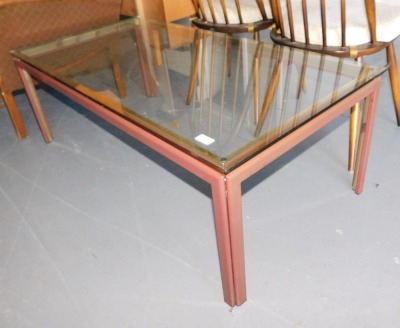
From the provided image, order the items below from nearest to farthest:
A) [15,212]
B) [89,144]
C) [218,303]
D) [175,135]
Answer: [175,135]
[218,303]
[15,212]
[89,144]

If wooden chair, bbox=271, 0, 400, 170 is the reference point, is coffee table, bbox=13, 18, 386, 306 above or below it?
below

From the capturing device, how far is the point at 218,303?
0.92 metres

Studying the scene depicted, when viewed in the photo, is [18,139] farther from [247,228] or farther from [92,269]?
[247,228]

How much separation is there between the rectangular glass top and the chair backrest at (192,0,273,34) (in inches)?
2.9

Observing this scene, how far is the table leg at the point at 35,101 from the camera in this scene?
1.42m

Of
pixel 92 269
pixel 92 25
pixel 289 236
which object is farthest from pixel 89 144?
pixel 289 236

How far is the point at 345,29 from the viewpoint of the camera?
1070 millimetres

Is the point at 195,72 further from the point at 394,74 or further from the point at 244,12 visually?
the point at 394,74

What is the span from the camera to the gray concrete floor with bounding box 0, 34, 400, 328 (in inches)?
35.5

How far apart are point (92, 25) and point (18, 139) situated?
1.85 feet

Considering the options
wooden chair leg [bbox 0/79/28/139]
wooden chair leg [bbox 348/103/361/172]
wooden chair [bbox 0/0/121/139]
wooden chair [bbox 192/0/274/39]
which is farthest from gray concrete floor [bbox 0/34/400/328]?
wooden chair [bbox 192/0/274/39]

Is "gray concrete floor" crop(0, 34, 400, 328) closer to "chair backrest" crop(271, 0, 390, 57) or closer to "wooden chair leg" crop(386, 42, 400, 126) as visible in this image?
"wooden chair leg" crop(386, 42, 400, 126)

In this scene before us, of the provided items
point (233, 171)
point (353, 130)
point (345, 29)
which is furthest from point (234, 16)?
point (233, 171)

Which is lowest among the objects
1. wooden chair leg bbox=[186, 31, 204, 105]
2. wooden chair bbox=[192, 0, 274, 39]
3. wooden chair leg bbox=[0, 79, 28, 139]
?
wooden chair leg bbox=[0, 79, 28, 139]
